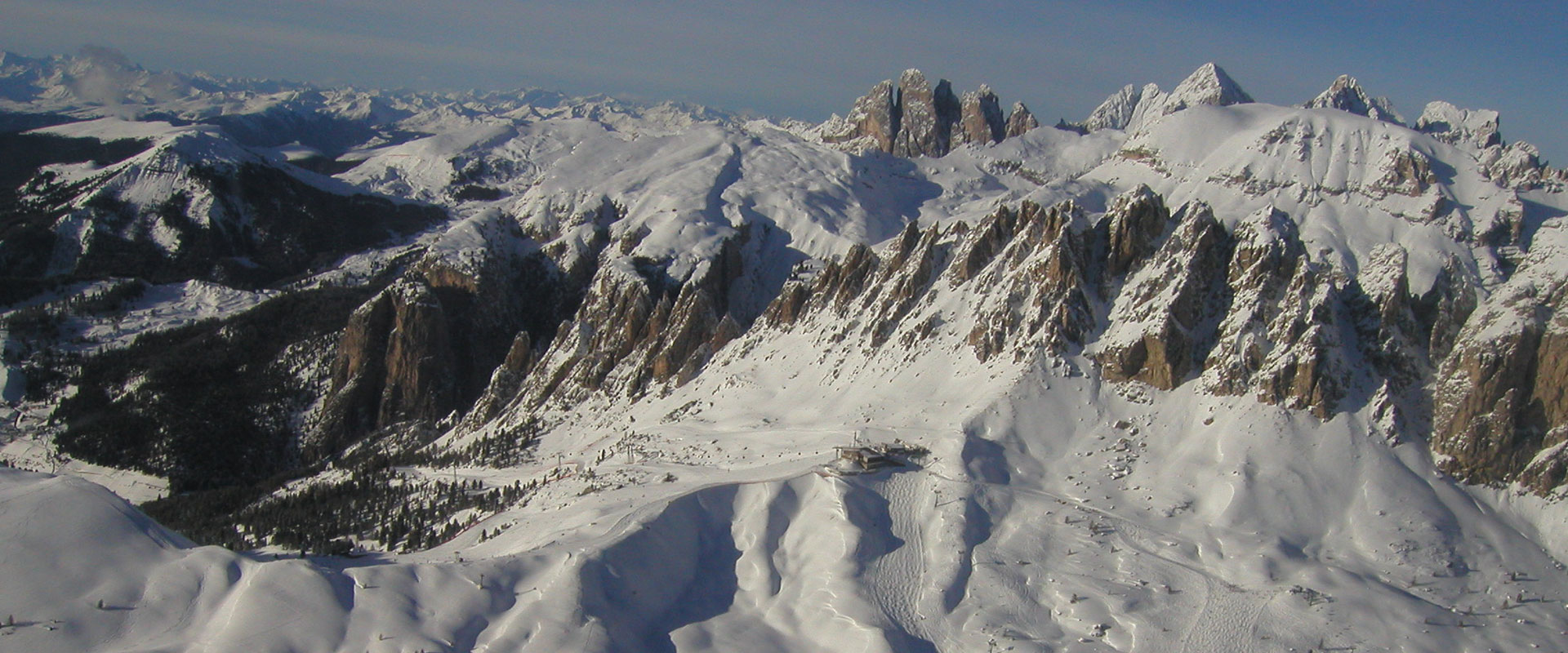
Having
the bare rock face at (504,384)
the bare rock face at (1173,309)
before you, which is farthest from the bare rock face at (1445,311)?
the bare rock face at (504,384)

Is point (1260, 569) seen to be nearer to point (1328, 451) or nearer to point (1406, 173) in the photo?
point (1328, 451)

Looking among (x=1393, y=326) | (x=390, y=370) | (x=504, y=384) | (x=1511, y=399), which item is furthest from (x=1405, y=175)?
(x=390, y=370)

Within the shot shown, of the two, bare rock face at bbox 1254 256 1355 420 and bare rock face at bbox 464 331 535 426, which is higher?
bare rock face at bbox 1254 256 1355 420

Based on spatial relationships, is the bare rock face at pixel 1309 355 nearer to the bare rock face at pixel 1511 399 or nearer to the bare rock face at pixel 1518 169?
the bare rock face at pixel 1511 399

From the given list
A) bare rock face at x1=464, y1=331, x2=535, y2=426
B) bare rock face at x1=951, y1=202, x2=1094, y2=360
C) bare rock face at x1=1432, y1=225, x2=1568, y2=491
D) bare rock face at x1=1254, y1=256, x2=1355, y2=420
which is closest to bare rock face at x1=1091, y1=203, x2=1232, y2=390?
bare rock face at x1=951, y1=202, x2=1094, y2=360

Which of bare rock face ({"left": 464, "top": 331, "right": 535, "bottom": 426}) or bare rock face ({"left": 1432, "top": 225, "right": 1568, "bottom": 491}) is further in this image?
bare rock face ({"left": 464, "top": 331, "right": 535, "bottom": 426})

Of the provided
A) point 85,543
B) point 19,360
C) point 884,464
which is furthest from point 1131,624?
point 19,360

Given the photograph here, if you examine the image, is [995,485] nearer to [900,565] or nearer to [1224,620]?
[900,565]

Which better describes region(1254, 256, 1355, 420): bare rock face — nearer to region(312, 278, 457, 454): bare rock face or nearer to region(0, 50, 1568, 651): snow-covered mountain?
region(0, 50, 1568, 651): snow-covered mountain

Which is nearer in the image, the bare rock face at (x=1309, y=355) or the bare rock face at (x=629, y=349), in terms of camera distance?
the bare rock face at (x=1309, y=355)
